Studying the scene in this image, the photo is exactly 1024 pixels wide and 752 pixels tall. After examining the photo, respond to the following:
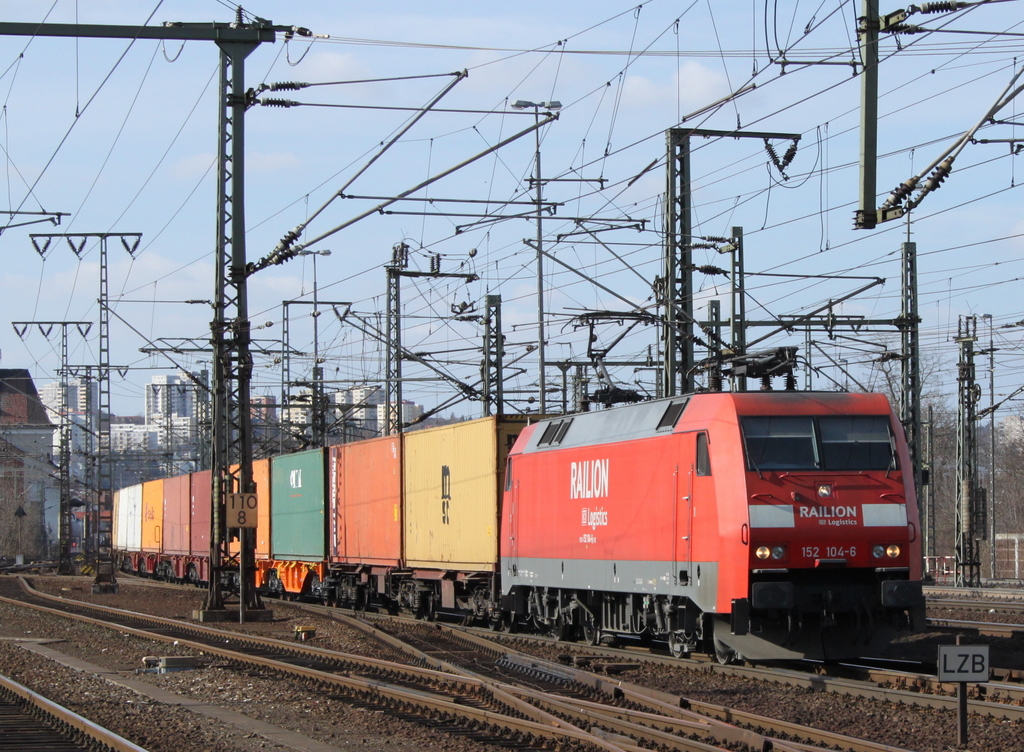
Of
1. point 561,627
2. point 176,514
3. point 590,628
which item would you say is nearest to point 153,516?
point 176,514

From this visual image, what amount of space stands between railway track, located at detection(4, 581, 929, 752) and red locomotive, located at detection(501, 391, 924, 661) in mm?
1763

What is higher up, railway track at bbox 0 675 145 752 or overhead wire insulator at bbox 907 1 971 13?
overhead wire insulator at bbox 907 1 971 13

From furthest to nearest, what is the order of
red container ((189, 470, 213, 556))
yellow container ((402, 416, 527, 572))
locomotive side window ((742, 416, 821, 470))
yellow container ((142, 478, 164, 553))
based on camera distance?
yellow container ((142, 478, 164, 553)) < red container ((189, 470, 213, 556)) < yellow container ((402, 416, 527, 572)) < locomotive side window ((742, 416, 821, 470))

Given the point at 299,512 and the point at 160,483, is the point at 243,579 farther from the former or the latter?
the point at 160,483

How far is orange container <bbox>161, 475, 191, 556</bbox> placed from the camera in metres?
45.6

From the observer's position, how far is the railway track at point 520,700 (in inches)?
438

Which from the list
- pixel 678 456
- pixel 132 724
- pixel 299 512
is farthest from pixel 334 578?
pixel 132 724

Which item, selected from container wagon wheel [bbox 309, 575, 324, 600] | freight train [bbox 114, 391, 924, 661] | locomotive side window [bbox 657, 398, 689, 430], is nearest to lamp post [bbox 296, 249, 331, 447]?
container wagon wheel [bbox 309, 575, 324, 600]

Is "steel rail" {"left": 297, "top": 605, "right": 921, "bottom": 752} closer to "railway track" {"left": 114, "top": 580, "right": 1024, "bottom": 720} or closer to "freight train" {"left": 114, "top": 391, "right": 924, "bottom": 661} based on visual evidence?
"railway track" {"left": 114, "top": 580, "right": 1024, "bottom": 720}

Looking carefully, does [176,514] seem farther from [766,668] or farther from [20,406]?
[20,406]

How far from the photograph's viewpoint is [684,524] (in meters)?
16.1

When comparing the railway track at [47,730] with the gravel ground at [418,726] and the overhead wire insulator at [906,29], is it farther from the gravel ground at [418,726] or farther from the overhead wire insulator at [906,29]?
the overhead wire insulator at [906,29]

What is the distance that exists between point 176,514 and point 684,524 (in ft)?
114

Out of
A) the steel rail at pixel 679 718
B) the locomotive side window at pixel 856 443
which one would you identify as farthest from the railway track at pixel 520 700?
the locomotive side window at pixel 856 443
